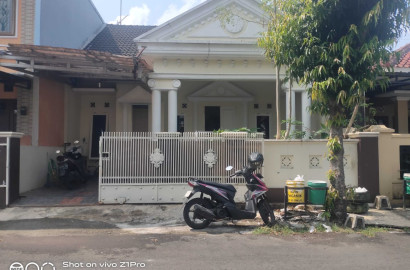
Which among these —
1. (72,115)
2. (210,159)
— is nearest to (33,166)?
(72,115)

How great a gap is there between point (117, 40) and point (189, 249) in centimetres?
1212

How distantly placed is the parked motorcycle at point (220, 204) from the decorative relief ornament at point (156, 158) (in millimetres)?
2043

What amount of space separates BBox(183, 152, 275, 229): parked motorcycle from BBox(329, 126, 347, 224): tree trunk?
4.53 feet

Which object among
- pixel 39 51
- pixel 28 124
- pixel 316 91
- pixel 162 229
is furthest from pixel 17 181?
pixel 316 91

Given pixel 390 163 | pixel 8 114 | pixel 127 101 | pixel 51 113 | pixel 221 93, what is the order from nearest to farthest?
pixel 390 163, pixel 8 114, pixel 51 113, pixel 127 101, pixel 221 93

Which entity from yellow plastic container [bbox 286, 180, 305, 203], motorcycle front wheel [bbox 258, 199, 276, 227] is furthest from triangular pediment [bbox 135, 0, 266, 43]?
motorcycle front wheel [bbox 258, 199, 276, 227]

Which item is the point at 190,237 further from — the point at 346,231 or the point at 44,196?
the point at 44,196

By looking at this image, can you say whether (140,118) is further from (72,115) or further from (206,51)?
(206,51)

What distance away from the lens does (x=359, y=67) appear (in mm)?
6691

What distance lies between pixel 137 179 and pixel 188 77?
390cm

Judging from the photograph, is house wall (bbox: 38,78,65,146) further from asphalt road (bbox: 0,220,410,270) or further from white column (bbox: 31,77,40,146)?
asphalt road (bbox: 0,220,410,270)

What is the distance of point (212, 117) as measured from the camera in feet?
44.6

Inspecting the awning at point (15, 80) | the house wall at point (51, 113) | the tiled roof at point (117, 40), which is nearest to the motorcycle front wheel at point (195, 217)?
the house wall at point (51, 113)

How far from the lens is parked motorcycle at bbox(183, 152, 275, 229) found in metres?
6.62
